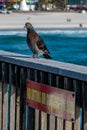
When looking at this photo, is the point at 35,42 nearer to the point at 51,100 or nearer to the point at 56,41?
→ the point at 51,100

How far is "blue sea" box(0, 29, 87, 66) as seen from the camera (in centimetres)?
3844

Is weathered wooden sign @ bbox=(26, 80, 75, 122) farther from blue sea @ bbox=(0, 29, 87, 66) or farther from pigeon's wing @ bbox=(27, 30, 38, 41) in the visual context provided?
blue sea @ bbox=(0, 29, 87, 66)

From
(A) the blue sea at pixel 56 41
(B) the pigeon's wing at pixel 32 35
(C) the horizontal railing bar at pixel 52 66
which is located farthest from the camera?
(A) the blue sea at pixel 56 41

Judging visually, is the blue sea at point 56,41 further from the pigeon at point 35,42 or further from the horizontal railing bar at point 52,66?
the horizontal railing bar at point 52,66

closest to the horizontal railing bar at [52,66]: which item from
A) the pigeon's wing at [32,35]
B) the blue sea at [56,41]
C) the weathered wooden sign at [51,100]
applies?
the weathered wooden sign at [51,100]

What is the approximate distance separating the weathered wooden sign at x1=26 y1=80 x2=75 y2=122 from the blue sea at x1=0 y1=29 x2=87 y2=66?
27093mm

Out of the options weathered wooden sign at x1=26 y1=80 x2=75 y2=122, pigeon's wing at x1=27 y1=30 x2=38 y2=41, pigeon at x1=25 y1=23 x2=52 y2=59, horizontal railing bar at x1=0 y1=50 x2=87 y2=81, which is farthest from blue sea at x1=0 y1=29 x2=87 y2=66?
weathered wooden sign at x1=26 y1=80 x2=75 y2=122

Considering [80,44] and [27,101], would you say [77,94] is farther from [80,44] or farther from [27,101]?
[80,44]

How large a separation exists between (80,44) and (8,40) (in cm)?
541

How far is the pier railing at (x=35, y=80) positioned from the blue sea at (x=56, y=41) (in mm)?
26648

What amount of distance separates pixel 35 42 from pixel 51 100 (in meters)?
1.38

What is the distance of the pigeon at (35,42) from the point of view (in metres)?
6.50

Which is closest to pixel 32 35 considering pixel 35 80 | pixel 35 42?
pixel 35 42

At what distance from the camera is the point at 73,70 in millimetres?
5055
